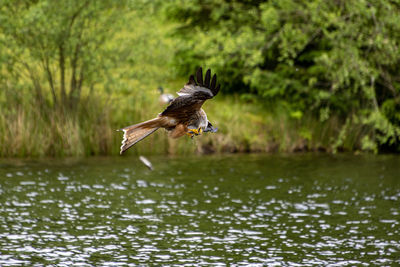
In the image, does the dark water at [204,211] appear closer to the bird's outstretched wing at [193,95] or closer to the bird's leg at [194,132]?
the bird's leg at [194,132]

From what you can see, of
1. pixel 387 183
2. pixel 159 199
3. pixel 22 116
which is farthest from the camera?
pixel 22 116

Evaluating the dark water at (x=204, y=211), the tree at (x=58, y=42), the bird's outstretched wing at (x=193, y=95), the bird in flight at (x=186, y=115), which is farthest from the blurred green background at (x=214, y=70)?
the bird's outstretched wing at (x=193, y=95)

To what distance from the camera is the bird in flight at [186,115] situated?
8.56 metres

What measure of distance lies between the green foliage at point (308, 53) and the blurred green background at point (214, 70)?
0.07m

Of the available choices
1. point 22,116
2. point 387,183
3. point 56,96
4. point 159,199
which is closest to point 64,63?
point 56,96

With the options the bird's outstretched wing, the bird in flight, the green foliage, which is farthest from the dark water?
the bird's outstretched wing

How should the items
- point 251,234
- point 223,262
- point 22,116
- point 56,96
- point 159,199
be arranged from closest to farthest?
point 223,262, point 251,234, point 159,199, point 22,116, point 56,96

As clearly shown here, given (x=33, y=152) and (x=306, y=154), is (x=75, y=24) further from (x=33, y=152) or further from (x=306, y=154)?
(x=306, y=154)

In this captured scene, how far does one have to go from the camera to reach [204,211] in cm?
2088

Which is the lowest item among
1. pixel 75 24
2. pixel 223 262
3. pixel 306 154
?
pixel 223 262

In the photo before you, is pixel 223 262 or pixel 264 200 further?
pixel 264 200

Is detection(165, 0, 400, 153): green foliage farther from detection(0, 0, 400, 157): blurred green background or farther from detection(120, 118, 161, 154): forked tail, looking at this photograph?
detection(120, 118, 161, 154): forked tail

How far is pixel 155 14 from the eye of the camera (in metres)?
36.9

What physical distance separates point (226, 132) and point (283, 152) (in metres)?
2.82
